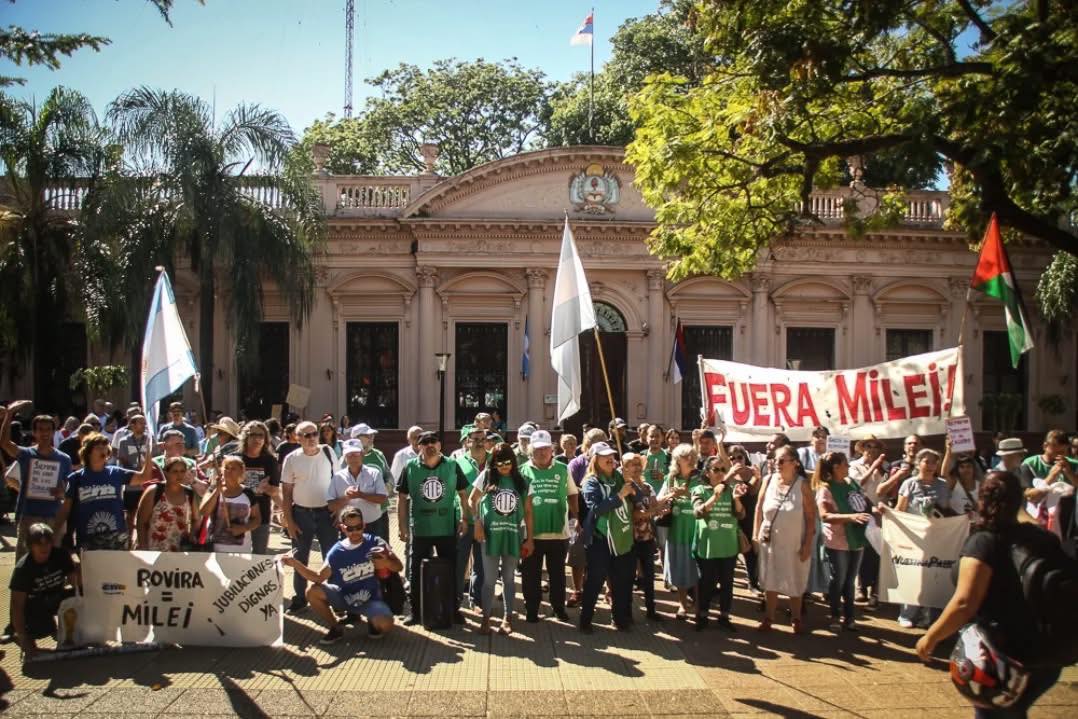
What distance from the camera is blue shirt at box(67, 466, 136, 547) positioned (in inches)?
303

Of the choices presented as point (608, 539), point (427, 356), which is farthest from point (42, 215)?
point (608, 539)

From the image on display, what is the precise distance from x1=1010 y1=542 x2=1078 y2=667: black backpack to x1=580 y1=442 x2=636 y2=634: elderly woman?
4165 mm

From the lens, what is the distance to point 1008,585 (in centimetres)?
435

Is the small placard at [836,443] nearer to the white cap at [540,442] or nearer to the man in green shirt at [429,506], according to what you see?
the white cap at [540,442]

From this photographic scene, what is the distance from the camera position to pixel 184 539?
7.75 meters

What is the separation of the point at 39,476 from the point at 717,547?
5.98 meters

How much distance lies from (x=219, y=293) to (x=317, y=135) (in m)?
18.3

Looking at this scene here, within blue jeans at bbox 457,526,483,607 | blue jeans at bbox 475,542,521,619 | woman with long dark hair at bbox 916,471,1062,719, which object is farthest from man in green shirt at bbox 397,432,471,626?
woman with long dark hair at bbox 916,471,1062,719

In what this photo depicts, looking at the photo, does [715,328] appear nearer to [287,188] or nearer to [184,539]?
[287,188]

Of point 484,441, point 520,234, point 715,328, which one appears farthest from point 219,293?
point 484,441

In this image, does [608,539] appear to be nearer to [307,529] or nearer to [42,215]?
[307,529]

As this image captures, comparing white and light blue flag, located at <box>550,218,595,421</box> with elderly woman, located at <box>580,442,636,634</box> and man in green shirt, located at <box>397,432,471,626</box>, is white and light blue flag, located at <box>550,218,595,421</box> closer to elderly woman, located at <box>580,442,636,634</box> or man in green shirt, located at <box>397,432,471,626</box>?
elderly woman, located at <box>580,442,636,634</box>

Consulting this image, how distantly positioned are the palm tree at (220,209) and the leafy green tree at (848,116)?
1138 centimetres

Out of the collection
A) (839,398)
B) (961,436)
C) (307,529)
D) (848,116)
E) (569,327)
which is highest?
(848,116)
